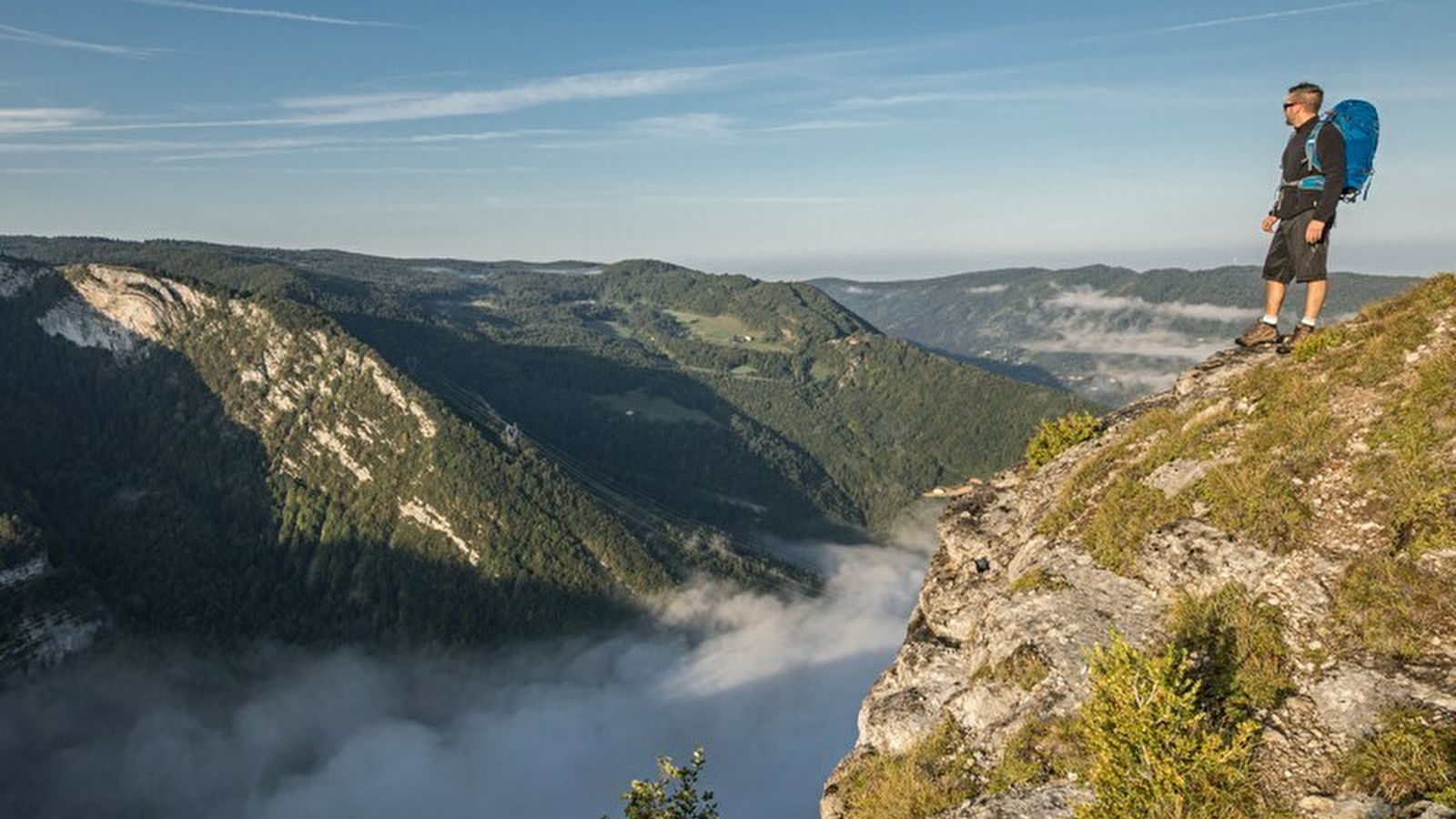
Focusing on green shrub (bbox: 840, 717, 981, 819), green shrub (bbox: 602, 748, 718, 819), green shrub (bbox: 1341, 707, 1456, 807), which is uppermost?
green shrub (bbox: 1341, 707, 1456, 807)

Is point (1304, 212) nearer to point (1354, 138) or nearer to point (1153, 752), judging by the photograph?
point (1354, 138)

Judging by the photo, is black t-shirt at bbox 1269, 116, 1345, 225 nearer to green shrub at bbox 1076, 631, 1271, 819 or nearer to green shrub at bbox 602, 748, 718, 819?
green shrub at bbox 1076, 631, 1271, 819

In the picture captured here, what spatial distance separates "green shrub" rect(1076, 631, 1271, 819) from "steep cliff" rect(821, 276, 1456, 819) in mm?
40

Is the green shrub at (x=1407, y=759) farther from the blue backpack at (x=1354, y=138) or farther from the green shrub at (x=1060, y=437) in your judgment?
the green shrub at (x=1060, y=437)

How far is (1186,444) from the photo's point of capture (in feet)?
71.6

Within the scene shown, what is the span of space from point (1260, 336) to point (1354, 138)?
8.02 meters

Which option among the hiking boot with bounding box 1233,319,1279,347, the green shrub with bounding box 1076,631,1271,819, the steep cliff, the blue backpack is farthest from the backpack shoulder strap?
the green shrub with bounding box 1076,631,1271,819

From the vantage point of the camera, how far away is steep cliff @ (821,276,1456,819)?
12398 millimetres

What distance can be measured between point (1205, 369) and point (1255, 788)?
59.0 ft

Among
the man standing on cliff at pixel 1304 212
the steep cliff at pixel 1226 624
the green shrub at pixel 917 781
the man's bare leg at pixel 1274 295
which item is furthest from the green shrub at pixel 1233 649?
the man's bare leg at pixel 1274 295

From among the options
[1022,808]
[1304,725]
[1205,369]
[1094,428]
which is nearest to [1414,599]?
[1304,725]

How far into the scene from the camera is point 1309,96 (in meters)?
20.7

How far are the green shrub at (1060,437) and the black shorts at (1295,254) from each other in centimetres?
854

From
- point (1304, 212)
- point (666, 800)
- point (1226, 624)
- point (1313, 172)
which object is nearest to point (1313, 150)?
point (1313, 172)
